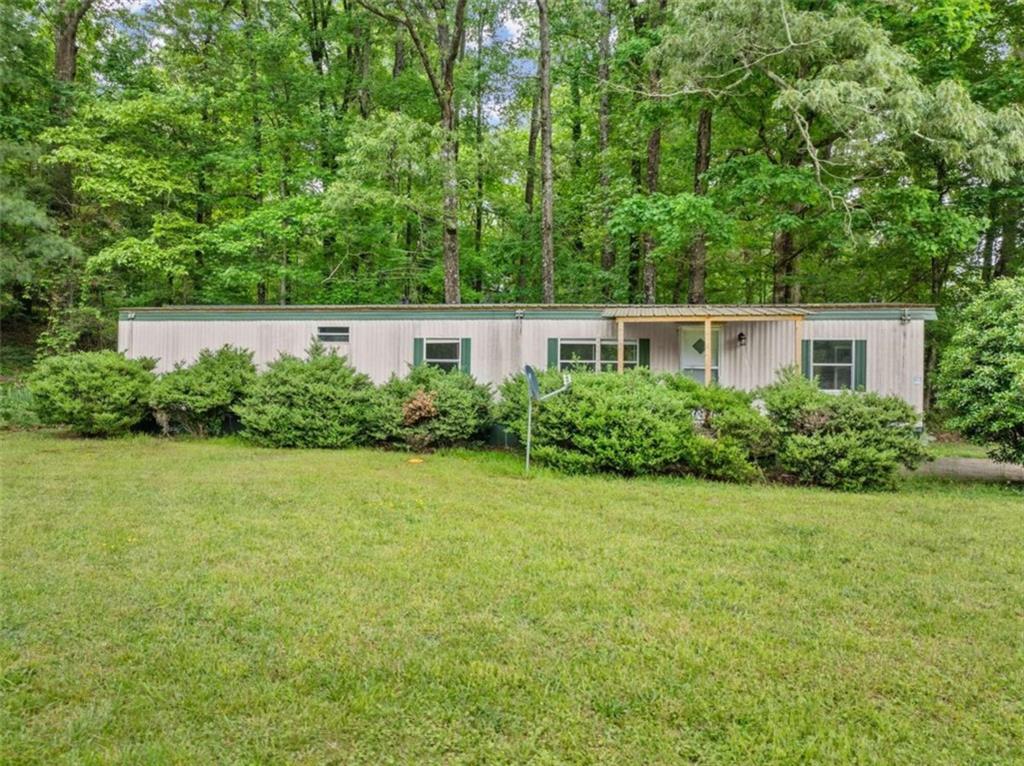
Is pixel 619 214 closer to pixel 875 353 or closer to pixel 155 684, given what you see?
pixel 875 353

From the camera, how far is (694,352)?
1084 centimetres

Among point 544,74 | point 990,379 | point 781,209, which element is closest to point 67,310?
point 544,74

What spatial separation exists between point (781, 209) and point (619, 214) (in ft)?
13.1

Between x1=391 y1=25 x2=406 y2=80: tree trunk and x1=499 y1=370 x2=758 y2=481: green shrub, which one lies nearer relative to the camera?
x1=499 y1=370 x2=758 y2=481: green shrub

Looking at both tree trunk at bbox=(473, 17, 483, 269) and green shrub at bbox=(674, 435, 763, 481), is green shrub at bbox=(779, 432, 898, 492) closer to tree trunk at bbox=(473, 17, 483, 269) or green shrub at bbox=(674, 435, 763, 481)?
green shrub at bbox=(674, 435, 763, 481)

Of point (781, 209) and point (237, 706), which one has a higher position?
point (781, 209)

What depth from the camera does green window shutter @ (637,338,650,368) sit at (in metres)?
10.8

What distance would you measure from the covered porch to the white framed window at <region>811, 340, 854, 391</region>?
37cm

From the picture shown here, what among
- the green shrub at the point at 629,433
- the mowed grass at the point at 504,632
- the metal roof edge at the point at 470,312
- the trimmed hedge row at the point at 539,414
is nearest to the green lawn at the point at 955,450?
the metal roof edge at the point at 470,312

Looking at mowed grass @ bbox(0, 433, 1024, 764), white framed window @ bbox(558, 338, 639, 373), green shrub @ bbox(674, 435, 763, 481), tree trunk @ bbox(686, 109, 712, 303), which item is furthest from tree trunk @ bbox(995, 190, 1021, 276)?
green shrub @ bbox(674, 435, 763, 481)

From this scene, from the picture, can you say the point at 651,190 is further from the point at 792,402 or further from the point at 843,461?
the point at 843,461

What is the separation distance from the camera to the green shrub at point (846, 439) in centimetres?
710

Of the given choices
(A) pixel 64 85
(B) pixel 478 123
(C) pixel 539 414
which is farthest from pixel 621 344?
(A) pixel 64 85

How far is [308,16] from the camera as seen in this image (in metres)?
17.8
